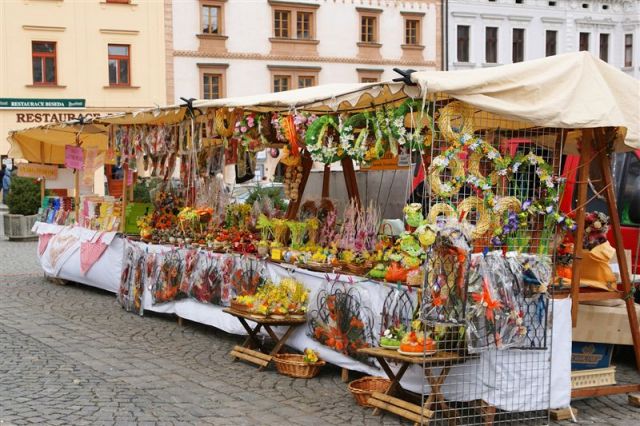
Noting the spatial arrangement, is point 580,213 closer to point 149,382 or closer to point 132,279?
point 149,382

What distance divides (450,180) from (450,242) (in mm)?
446

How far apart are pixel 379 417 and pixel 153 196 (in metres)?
6.34

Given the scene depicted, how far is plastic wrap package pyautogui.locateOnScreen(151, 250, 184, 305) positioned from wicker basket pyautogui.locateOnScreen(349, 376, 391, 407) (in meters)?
3.53

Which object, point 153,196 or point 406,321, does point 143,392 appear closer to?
point 406,321

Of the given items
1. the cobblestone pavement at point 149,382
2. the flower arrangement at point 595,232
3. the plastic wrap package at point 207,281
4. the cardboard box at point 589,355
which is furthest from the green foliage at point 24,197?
the cardboard box at point 589,355

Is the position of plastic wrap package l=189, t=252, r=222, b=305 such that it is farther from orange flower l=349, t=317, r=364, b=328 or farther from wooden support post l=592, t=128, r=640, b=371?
wooden support post l=592, t=128, r=640, b=371

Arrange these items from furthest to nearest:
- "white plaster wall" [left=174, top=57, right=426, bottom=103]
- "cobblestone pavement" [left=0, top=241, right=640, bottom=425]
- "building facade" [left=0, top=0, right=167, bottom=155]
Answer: "white plaster wall" [left=174, top=57, right=426, bottom=103]
"building facade" [left=0, top=0, right=167, bottom=155]
"cobblestone pavement" [left=0, top=241, right=640, bottom=425]

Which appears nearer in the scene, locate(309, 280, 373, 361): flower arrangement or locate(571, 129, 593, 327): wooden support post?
locate(571, 129, 593, 327): wooden support post

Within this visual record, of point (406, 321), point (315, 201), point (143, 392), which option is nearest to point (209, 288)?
point (315, 201)

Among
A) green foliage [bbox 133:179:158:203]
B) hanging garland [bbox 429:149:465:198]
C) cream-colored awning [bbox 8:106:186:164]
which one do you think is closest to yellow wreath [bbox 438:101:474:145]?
hanging garland [bbox 429:149:465:198]

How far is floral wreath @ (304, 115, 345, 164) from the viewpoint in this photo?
24.5ft

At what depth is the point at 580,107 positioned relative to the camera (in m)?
5.86

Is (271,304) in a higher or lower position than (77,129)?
lower

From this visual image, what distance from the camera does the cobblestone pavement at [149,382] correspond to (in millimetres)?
6129
